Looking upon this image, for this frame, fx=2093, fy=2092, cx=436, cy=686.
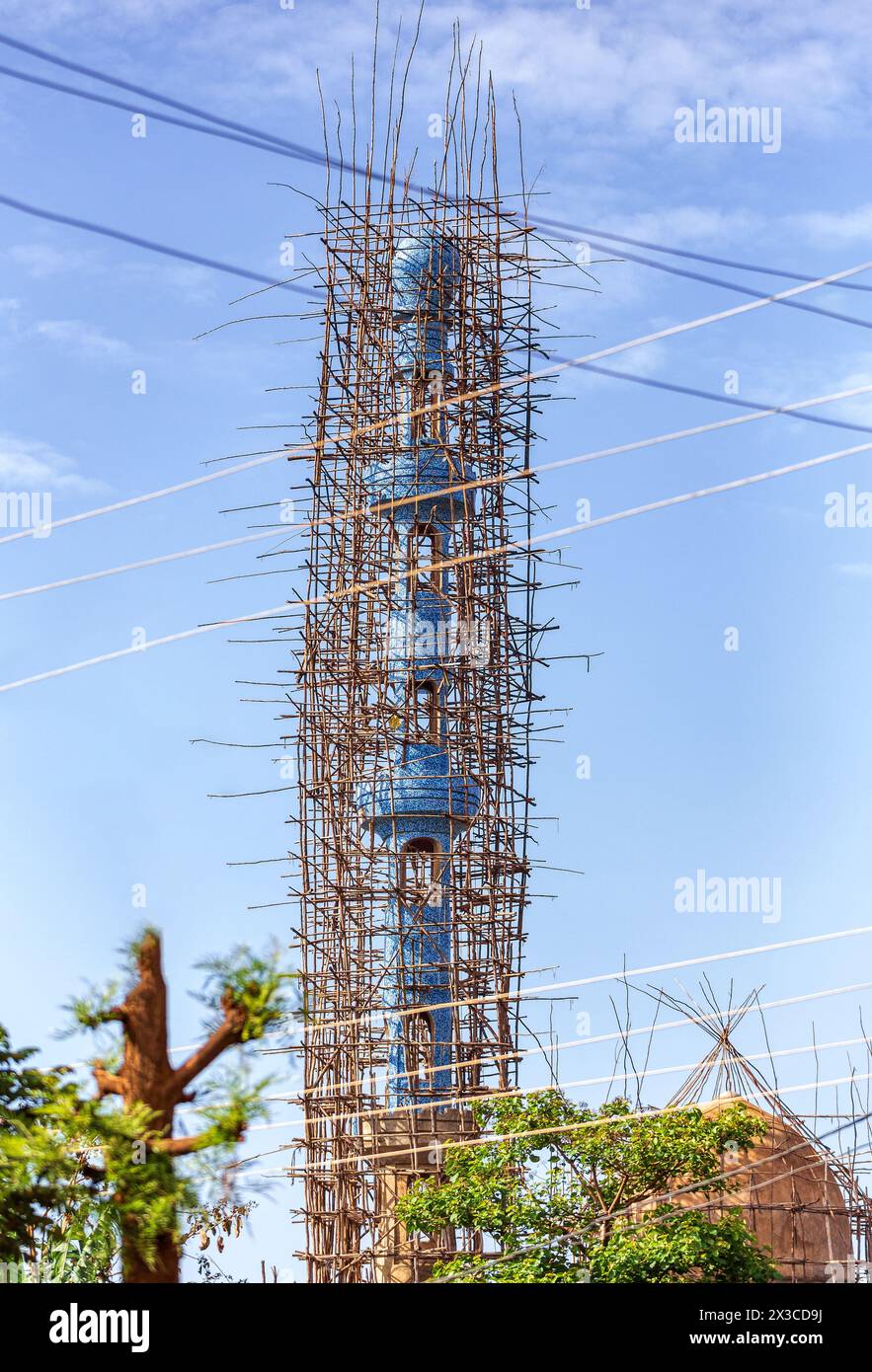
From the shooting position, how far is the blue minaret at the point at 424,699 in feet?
103

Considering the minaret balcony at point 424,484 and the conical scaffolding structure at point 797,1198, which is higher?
the minaret balcony at point 424,484

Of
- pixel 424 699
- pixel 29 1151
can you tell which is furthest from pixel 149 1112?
pixel 424 699

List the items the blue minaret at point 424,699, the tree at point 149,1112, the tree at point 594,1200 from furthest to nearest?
the blue minaret at point 424,699 < the tree at point 594,1200 < the tree at point 149,1112

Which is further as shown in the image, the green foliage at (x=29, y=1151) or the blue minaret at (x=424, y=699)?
the blue minaret at (x=424, y=699)

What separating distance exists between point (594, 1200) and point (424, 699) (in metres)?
10.3

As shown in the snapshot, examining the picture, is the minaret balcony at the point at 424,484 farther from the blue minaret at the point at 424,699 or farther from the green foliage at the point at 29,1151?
the green foliage at the point at 29,1151

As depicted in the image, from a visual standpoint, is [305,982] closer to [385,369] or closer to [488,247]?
[385,369]

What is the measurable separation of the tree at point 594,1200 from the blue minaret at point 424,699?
13.4 ft

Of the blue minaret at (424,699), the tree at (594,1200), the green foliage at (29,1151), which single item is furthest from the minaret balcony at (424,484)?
the green foliage at (29,1151)

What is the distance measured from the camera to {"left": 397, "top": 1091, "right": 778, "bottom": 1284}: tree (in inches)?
928

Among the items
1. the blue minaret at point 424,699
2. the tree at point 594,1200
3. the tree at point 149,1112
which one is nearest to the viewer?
the tree at point 149,1112

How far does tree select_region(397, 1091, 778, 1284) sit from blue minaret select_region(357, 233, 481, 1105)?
13.4ft
